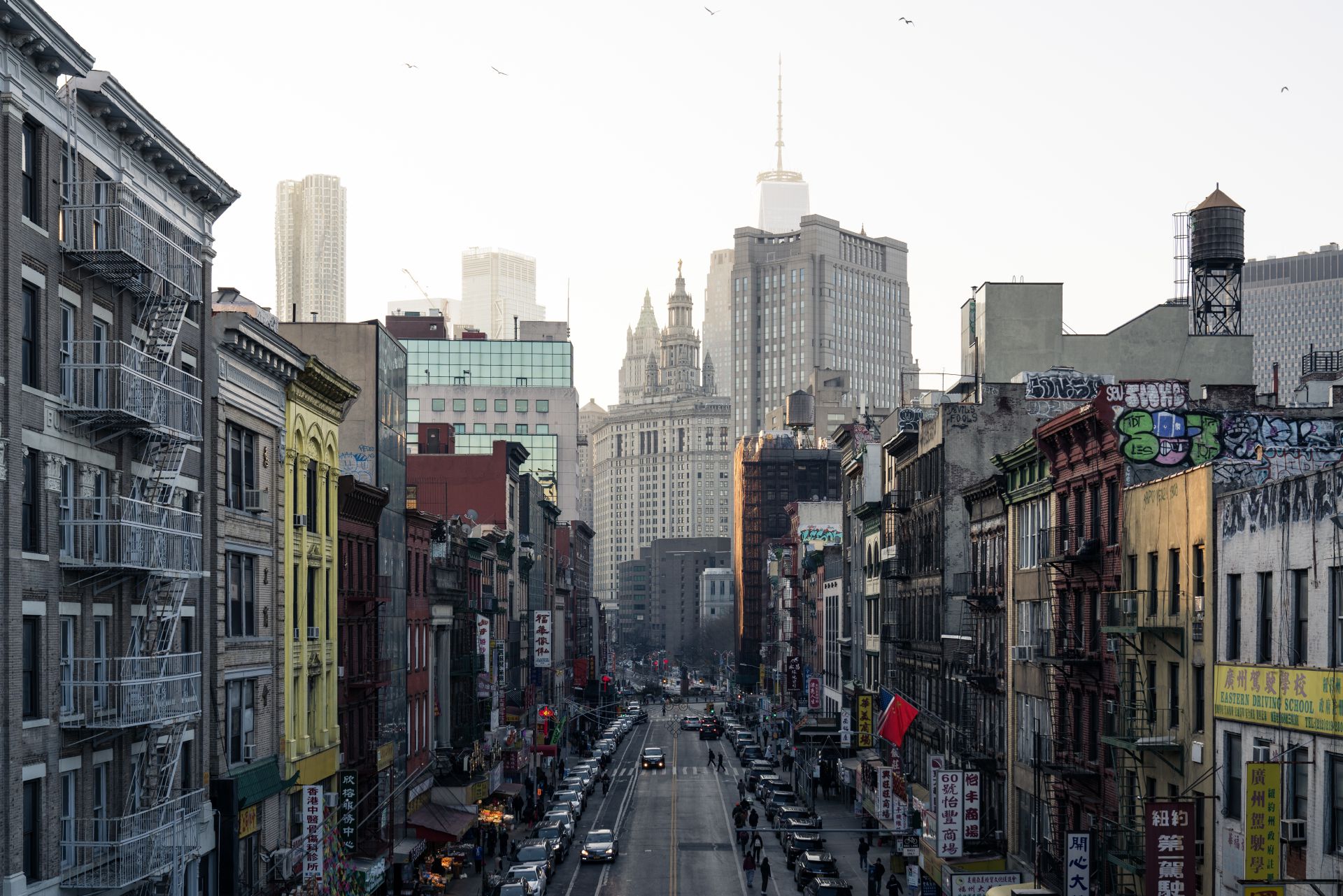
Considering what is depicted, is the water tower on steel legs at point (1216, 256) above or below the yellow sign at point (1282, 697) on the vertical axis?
above

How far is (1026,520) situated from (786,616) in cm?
10382

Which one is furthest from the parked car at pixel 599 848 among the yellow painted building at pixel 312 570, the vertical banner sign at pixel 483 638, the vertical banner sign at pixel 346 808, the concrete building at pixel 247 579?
the concrete building at pixel 247 579

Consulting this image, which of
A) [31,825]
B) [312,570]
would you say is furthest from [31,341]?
[312,570]

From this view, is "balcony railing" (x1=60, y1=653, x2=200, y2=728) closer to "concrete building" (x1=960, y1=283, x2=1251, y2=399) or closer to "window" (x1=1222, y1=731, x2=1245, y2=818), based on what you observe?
"window" (x1=1222, y1=731, x2=1245, y2=818)

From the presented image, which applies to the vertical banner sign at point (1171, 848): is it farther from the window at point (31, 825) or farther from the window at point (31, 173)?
the window at point (31, 173)

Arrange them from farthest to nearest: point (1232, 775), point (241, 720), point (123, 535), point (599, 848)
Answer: point (599, 848), point (241, 720), point (1232, 775), point (123, 535)

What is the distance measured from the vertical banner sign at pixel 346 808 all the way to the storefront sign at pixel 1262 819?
30.3 metres

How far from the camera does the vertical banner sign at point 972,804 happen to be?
56.1 meters

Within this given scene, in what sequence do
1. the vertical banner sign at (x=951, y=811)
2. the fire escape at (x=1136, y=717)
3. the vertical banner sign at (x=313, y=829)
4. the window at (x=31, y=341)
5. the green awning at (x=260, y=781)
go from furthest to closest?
the vertical banner sign at (x=951, y=811), the vertical banner sign at (x=313, y=829), the green awning at (x=260, y=781), the fire escape at (x=1136, y=717), the window at (x=31, y=341)

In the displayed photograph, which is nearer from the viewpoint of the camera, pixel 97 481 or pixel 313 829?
pixel 97 481

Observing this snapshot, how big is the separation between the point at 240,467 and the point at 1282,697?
2583 centimetres

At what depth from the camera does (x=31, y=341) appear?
98.8ft

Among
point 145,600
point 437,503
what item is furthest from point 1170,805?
point 437,503

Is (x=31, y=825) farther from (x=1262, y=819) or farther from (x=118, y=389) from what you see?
(x=1262, y=819)
